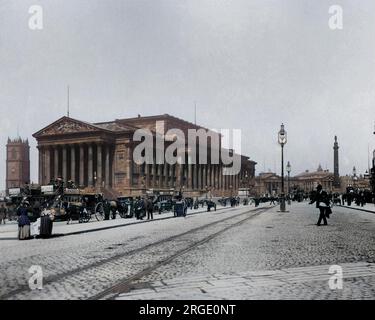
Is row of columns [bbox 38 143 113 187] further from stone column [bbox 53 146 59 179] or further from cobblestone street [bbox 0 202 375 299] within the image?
cobblestone street [bbox 0 202 375 299]

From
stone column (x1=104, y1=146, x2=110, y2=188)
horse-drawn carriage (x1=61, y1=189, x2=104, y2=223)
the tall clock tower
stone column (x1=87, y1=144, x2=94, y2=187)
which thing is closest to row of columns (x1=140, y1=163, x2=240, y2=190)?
stone column (x1=104, y1=146, x2=110, y2=188)

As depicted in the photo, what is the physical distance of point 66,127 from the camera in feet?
259

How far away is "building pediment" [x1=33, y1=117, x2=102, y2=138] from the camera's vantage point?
7712cm

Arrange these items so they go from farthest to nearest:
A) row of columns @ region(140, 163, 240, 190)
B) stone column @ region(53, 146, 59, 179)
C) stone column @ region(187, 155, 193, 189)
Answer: stone column @ region(187, 155, 193, 189), row of columns @ region(140, 163, 240, 190), stone column @ region(53, 146, 59, 179)

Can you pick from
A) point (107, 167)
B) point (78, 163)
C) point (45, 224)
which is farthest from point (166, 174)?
point (45, 224)

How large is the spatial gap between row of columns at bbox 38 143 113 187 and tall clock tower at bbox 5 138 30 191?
127 feet

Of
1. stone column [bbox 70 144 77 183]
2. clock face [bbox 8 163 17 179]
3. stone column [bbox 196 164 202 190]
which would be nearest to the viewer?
stone column [bbox 70 144 77 183]

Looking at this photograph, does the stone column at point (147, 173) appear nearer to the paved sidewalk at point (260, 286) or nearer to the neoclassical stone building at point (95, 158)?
the neoclassical stone building at point (95, 158)

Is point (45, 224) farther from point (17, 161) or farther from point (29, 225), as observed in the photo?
point (17, 161)

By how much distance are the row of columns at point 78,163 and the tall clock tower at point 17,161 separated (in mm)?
38743

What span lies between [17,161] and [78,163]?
45136 millimetres

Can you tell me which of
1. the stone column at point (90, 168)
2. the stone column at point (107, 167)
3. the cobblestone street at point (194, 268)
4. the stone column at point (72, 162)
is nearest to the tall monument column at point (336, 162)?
the stone column at point (107, 167)
